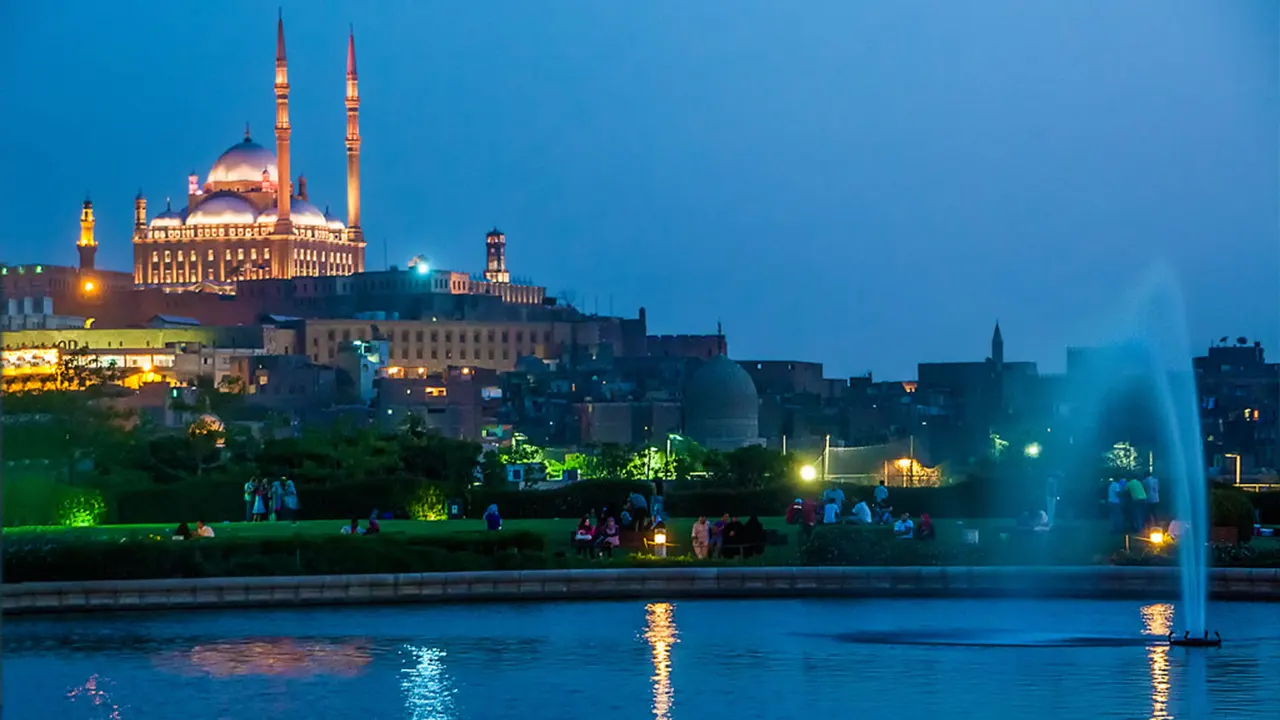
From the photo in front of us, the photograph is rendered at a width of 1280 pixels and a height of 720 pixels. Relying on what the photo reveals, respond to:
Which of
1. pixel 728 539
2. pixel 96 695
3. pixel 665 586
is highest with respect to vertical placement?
pixel 728 539

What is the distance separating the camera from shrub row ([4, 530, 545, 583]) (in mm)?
18562

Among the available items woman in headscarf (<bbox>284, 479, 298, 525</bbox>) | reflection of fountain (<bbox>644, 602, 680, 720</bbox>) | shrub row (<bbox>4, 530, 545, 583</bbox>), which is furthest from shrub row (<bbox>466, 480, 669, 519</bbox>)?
reflection of fountain (<bbox>644, 602, 680, 720</bbox>)

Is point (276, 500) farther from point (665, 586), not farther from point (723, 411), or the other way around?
point (723, 411)

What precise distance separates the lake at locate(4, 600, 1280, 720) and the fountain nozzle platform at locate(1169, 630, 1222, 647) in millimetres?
98

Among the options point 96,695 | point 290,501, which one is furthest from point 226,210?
point 96,695

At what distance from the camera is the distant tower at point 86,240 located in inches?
4616

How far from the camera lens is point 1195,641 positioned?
15.1m

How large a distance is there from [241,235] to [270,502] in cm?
9827

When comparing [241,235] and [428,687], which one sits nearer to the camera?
[428,687]

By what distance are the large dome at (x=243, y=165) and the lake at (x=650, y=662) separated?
112 meters

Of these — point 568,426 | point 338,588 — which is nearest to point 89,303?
point 568,426

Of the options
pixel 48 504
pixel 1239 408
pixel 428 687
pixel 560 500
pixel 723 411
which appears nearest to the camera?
pixel 428 687

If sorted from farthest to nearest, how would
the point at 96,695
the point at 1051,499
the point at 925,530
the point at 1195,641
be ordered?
the point at 1051,499 → the point at 925,530 → the point at 1195,641 → the point at 96,695

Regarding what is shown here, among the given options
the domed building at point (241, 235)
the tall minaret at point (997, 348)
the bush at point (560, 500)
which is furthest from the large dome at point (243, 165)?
the bush at point (560, 500)
